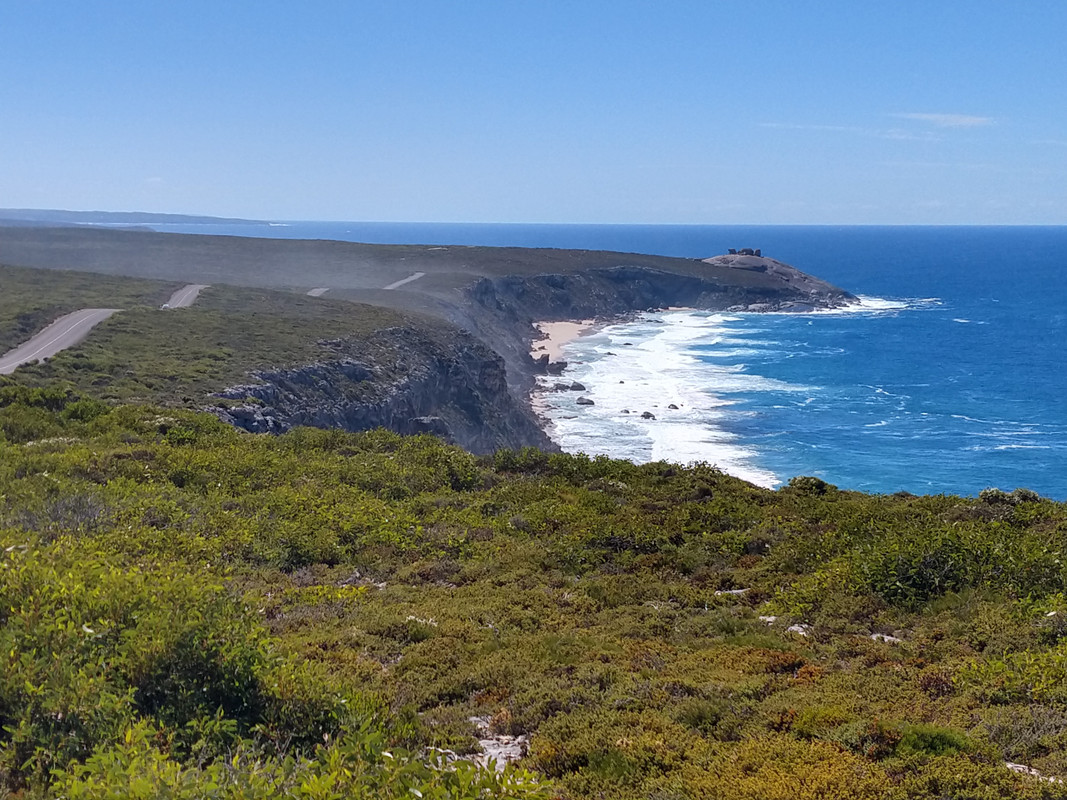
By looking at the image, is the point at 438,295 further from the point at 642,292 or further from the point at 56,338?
the point at 642,292

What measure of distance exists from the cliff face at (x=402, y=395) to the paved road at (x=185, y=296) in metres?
23.5

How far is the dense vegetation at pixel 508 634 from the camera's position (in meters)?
7.11

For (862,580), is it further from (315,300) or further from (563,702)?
(315,300)

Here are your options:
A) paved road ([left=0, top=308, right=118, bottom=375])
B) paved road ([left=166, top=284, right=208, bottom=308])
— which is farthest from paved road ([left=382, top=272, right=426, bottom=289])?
paved road ([left=0, top=308, right=118, bottom=375])

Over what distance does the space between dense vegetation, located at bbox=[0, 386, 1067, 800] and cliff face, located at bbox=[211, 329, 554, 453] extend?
22.7 meters

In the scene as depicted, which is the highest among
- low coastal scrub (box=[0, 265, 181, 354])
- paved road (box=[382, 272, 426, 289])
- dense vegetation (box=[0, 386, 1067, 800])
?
paved road (box=[382, 272, 426, 289])

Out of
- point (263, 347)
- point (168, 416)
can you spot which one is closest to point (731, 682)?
point (168, 416)

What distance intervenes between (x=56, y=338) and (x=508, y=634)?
5011cm

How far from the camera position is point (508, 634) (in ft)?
39.7

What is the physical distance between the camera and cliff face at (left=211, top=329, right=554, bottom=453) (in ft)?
146

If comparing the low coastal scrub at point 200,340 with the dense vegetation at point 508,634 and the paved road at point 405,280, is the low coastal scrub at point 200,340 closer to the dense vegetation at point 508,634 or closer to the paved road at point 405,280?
the dense vegetation at point 508,634

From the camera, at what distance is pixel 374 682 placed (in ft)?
32.6

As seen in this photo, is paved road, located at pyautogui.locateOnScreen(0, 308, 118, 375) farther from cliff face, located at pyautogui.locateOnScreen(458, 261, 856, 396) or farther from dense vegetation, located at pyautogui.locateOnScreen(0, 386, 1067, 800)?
cliff face, located at pyautogui.locateOnScreen(458, 261, 856, 396)

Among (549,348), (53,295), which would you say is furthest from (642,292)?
(53,295)
